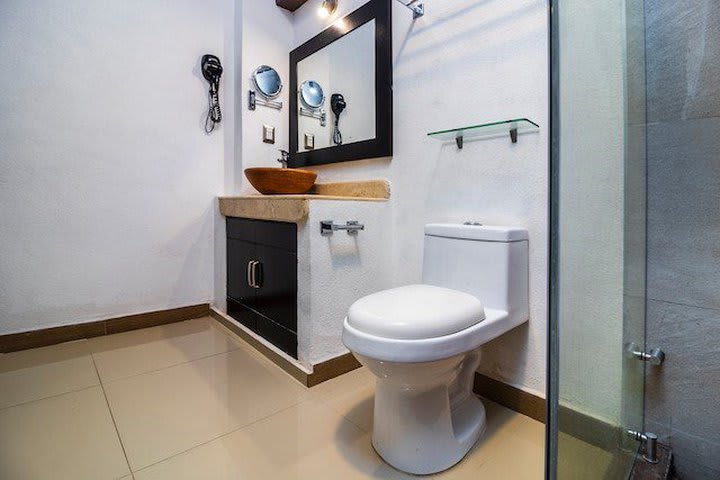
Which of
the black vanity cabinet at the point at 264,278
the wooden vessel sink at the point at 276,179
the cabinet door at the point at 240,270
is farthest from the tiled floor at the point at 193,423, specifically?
the wooden vessel sink at the point at 276,179

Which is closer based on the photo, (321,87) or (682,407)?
(682,407)

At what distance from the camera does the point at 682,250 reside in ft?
3.04

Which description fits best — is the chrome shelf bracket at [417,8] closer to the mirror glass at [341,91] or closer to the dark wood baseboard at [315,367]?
the mirror glass at [341,91]

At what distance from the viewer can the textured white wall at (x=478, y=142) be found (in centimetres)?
115

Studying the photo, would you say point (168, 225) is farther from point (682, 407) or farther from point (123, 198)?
point (682, 407)

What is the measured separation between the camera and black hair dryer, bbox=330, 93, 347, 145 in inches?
73.2

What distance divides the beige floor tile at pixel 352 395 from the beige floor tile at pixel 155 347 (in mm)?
619

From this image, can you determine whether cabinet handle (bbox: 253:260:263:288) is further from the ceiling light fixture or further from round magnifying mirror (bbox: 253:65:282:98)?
the ceiling light fixture

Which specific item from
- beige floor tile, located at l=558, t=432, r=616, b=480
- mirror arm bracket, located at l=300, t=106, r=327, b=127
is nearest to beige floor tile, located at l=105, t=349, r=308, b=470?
beige floor tile, located at l=558, t=432, r=616, b=480

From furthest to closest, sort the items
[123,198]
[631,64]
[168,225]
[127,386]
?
[168,225] → [123,198] → [127,386] → [631,64]

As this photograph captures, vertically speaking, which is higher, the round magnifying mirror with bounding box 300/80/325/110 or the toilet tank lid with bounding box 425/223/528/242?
the round magnifying mirror with bounding box 300/80/325/110

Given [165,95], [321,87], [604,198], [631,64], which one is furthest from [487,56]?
[165,95]

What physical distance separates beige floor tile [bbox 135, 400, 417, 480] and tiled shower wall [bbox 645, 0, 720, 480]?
2.54 ft

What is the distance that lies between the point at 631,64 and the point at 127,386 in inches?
76.9
